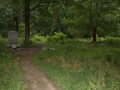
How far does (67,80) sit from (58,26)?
2329 cm

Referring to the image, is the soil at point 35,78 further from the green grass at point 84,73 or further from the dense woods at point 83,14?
the dense woods at point 83,14

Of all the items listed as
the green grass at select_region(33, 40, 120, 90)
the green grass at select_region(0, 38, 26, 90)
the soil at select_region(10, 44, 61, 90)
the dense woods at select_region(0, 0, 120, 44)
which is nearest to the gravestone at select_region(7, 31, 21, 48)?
the dense woods at select_region(0, 0, 120, 44)

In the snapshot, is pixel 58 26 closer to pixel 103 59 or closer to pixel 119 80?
pixel 103 59

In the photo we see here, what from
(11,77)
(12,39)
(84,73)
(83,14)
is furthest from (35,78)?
(83,14)

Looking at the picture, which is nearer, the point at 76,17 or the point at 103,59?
the point at 103,59

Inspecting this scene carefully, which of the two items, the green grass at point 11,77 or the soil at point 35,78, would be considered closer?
the green grass at point 11,77

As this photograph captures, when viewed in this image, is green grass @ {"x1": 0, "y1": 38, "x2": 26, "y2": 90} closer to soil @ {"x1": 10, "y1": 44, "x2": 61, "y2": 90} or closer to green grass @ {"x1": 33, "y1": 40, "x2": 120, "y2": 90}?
soil @ {"x1": 10, "y1": 44, "x2": 61, "y2": 90}

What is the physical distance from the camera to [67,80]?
8820mm

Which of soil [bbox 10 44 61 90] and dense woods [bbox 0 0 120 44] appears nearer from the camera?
soil [bbox 10 44 61 90]

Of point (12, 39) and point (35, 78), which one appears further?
point (12, 39)

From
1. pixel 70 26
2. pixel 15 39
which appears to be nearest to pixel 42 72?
pixel 15 39

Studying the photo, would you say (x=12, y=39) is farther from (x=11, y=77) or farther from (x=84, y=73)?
(x=84, y=73)

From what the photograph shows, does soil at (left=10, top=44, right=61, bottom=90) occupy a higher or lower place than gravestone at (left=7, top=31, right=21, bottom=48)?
lower

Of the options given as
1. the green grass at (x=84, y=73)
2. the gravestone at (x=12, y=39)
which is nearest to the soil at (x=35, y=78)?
the green grass at (x=84, y=73)
